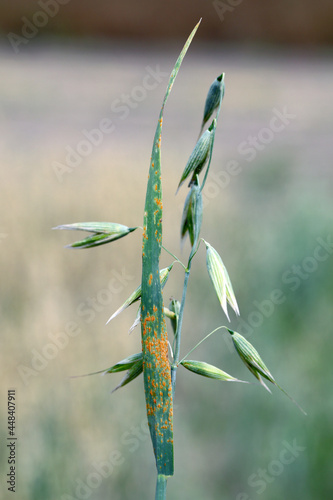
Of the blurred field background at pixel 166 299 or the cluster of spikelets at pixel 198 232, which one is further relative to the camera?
the blurred field background at pixel 166 299

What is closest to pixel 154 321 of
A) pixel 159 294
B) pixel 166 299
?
pixel 159 294

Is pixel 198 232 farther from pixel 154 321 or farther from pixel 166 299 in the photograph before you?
pixel 166 299

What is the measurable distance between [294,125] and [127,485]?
112 centimetres

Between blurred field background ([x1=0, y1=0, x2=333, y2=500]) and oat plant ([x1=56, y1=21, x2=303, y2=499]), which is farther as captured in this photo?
blurred field background ([x1=0, y1=0, x2=333, y2=500])

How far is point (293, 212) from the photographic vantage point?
3.43 feet

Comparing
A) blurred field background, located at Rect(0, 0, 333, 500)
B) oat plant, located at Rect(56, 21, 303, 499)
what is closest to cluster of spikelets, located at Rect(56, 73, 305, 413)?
oat plant, located at Rect(56, 21, 303, 499)

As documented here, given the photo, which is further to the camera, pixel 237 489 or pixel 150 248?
pixel 237 489

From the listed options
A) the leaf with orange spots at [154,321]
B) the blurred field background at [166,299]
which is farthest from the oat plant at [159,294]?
the blurred field background at [166,299]

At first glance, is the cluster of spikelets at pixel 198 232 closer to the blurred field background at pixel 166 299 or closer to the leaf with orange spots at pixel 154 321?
the leaf with orange spots at pixel 154 321

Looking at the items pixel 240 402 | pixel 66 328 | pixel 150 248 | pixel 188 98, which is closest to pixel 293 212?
pixel 240 402

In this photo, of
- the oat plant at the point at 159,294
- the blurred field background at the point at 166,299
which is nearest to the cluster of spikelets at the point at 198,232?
the oat plant at the point at 159,294

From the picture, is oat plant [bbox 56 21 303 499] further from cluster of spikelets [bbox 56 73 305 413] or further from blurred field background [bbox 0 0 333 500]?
blurred field background [bbox 0 0 333 500]

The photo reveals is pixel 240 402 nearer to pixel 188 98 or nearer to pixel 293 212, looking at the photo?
pixel 293 212

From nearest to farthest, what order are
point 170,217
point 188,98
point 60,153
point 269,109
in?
point 170,217 → point 60,153 → point 269,109 → point 188,98
